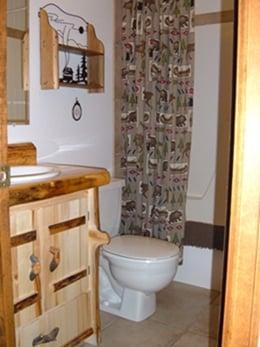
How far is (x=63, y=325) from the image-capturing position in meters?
1.95

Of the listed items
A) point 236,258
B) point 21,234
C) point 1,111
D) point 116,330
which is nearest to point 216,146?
point 116,330

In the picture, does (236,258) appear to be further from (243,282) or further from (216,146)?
(216,146)

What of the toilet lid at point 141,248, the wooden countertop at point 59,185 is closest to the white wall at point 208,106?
the toilet lid at point 141,248

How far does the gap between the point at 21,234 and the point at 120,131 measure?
4.82 feet

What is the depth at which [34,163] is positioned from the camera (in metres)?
2.33

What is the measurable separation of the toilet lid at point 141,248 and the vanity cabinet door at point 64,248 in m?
0.37

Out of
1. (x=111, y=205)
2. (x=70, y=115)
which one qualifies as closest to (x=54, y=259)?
(x=111, y=205)

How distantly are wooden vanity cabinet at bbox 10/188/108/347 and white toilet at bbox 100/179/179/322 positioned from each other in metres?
0.30

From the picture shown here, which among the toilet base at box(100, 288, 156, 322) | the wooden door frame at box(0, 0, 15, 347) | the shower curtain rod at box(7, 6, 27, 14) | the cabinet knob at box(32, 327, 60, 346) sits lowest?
the toilet base at box(100, 288, 156, 322)

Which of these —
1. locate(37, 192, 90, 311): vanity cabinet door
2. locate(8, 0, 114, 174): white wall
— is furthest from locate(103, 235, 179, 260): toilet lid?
locate(8, 0, 114, 174): white wall

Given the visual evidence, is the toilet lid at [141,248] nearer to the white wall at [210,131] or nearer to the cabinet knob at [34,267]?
the white wall at [210,131]

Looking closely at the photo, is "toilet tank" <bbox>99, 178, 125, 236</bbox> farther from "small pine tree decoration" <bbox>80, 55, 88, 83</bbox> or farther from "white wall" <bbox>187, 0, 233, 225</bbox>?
"small pine tree decoration" <bbox>80, 55, 88, 83</bbox>

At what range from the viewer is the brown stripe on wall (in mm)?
2814

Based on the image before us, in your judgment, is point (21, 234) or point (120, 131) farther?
point (120, 131)
